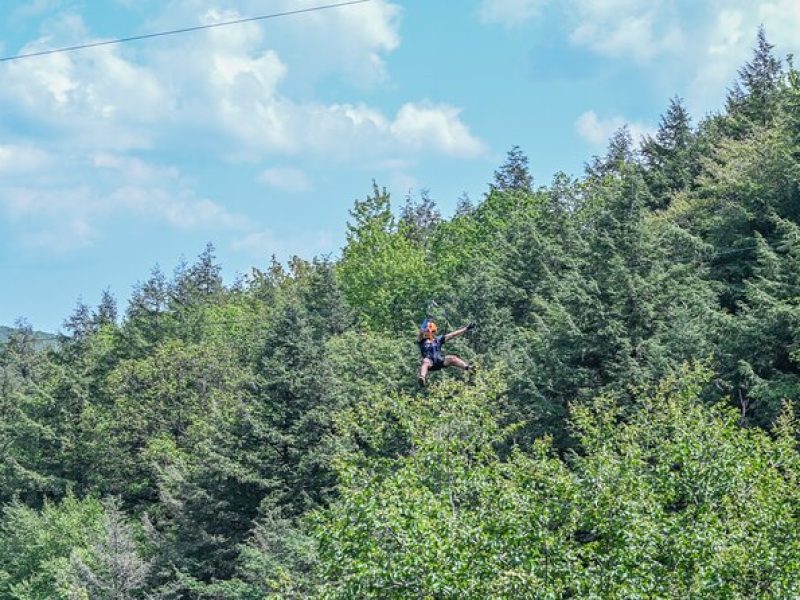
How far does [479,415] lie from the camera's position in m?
25.7

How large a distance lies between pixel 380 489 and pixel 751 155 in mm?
31093

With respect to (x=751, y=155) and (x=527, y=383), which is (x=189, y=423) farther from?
(x=751, y=155)

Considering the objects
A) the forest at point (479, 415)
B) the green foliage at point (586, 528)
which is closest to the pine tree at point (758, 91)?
the forest at point (479, 415)

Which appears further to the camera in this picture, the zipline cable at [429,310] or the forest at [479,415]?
the zipline cable at [429,310]

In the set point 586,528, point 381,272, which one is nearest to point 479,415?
point 586,528

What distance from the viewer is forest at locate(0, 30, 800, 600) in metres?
17.6

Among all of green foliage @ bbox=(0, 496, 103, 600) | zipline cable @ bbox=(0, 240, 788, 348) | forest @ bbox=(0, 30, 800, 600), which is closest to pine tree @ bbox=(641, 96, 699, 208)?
forest @ bbox=(0, 30, 800, 600)

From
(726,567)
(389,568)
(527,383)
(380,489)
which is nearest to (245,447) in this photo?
(527,383)

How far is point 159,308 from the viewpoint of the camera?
211ft

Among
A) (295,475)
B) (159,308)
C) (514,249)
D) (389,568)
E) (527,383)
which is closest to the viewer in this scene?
(389,568)

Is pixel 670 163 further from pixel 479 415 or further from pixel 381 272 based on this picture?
pixel 479 415

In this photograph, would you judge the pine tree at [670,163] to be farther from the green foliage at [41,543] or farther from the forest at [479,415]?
the green foliage at [41,543]

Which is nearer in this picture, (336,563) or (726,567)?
(726,567)

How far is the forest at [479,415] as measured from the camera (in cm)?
1758
